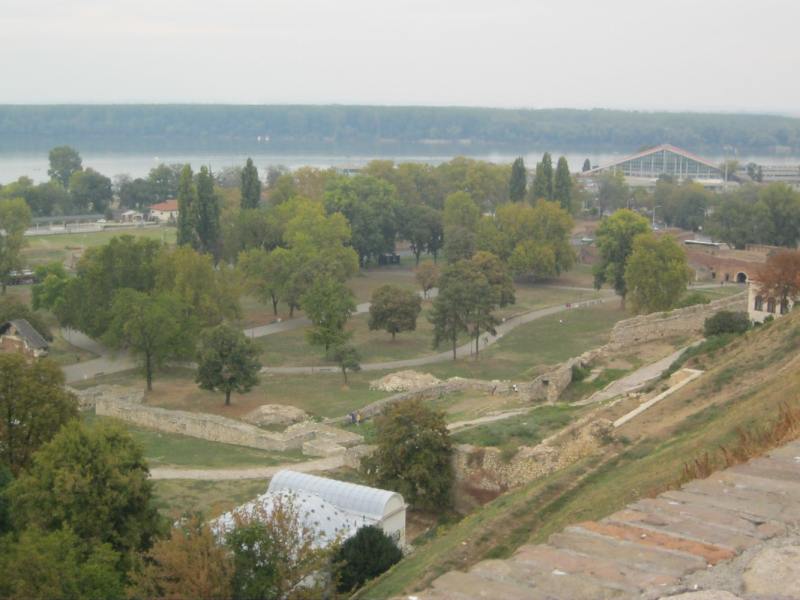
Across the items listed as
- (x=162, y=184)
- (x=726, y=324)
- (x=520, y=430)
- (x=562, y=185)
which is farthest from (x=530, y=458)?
(x=162, y=184)

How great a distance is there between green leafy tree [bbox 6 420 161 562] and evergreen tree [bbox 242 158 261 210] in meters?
41.7

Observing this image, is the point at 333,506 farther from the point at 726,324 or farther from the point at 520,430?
the point at 726,324

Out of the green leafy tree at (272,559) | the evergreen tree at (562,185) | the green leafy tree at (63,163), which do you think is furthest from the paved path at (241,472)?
the green leafy tree at (63,163)

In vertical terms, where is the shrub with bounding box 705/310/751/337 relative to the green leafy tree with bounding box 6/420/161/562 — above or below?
above

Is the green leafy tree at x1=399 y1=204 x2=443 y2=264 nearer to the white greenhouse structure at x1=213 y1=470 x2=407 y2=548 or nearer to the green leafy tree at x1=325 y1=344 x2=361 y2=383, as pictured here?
the green leafy tree at x1=325 y1=344 x2=361 y2=383

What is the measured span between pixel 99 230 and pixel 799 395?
7161 cm

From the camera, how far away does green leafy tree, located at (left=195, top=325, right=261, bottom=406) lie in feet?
100

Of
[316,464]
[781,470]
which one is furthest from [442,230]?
[781,470]

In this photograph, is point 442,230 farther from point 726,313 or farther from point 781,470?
point 781,470

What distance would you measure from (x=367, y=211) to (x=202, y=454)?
39747mm

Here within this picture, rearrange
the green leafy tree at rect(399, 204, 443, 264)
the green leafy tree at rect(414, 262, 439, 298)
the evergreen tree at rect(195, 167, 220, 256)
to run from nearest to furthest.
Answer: the green leafy tree at rect(414, 262, 439, 298), the evergreen tree at rect(195, 167, 220, 256), the green leafy tree at rect(399, 204, 443, 264)

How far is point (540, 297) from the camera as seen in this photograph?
53.6 meters

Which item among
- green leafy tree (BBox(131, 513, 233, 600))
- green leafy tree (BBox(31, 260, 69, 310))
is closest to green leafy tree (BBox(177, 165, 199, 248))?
green leafy tree (BBox(31, 260, 69, 310))

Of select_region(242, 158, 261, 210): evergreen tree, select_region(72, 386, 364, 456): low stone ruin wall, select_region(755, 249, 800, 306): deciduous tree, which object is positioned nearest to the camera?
select_region(72, 386, 364, 456): low stone ruin wall
